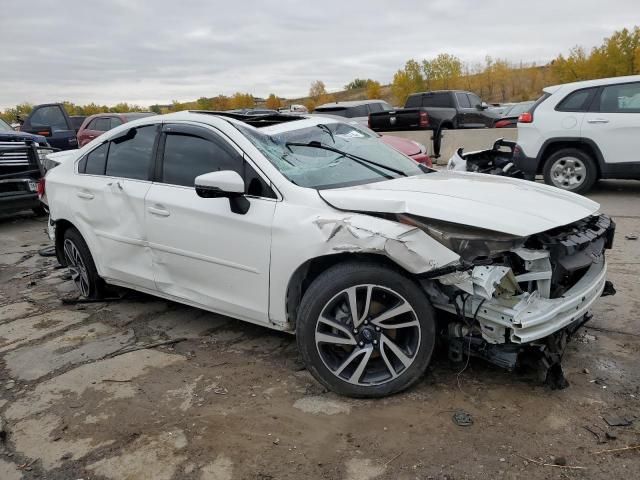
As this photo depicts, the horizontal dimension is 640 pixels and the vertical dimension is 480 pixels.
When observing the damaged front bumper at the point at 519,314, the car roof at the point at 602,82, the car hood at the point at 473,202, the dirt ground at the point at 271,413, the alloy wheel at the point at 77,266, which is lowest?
the dirt ground at the point at 271,413

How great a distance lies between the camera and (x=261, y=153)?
3.56m

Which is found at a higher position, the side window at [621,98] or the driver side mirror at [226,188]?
the side window at [621,98]

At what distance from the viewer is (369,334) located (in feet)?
10.1

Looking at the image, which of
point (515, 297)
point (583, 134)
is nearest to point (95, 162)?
point (515, 297)

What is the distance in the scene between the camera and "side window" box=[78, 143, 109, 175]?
4598 millimetres

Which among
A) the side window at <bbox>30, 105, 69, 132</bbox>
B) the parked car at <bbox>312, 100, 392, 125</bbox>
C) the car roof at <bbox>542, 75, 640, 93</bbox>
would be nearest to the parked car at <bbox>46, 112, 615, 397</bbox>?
the car roof at <bbox>542, 75, 640, 93</bbox>

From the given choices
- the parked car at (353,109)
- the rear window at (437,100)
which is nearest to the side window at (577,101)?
the parked car at (353,109)

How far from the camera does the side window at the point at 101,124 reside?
15.3m

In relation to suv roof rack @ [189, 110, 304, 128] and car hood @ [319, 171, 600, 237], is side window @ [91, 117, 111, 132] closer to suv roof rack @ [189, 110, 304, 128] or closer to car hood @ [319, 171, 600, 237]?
suv roof rack @ [189, 110, 304, 128]

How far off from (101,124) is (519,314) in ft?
49.2

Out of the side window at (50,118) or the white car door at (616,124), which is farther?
the side window at (50,118)

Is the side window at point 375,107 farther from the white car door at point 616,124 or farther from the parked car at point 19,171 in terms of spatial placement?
the parked car at point 19,171

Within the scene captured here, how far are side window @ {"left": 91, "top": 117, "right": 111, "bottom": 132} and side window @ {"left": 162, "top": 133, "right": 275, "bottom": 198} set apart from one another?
1237 centimetres

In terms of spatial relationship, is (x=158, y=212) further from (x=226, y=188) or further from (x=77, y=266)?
(x=77, y=266)
